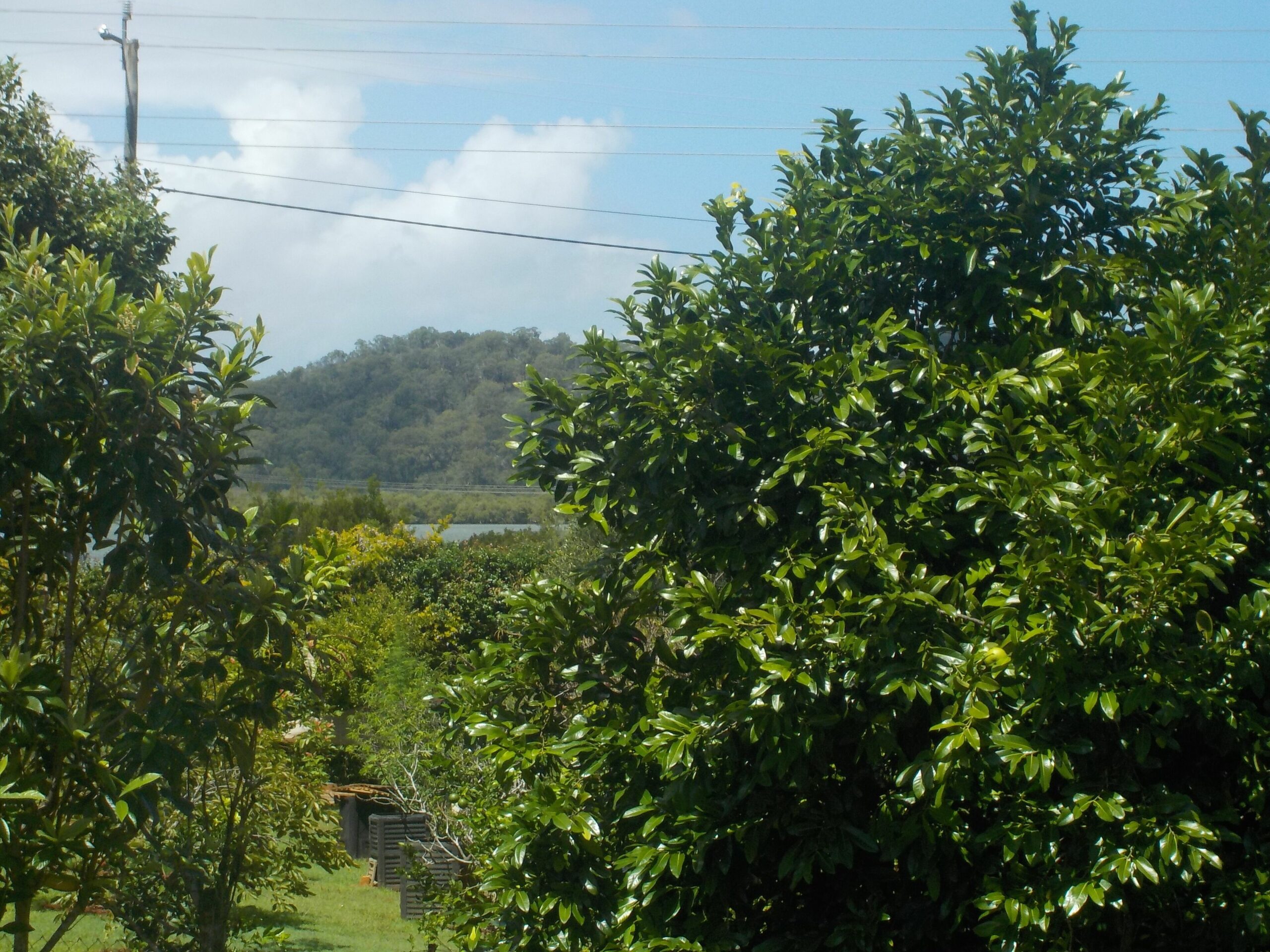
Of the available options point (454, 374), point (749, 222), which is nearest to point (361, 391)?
point (454, 374)

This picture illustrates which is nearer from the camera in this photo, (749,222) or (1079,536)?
(1079,536)

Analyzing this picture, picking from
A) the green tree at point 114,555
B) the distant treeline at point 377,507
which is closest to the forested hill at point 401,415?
the distant treeline at point 377,507

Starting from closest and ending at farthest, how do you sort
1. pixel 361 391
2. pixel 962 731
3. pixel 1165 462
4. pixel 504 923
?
pixel 962 731, pixel 1165 462, pixel 504 923, pixel 361 391

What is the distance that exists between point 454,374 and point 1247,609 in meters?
65.8

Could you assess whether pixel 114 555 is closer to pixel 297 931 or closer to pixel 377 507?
pixel 297 931

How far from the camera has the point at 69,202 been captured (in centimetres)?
964

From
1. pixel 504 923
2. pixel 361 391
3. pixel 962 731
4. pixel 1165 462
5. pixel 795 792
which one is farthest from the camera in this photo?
pixel 361 391

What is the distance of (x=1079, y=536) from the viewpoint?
10.1 feet

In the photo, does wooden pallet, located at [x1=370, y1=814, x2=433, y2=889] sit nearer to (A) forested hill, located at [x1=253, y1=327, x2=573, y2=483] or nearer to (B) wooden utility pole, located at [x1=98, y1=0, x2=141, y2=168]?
(B) wooden utility pole, located at [x1=98, y1=0, x2=141, y2=168]

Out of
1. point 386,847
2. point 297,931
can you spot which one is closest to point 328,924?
point 297,931

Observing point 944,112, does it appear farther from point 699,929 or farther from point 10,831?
point 10,831

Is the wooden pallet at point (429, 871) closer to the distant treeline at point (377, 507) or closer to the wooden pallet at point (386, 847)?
the wooden pallet at point (386, 847)

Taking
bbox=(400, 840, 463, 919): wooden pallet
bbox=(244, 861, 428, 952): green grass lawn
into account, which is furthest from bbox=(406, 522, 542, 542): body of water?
bbox=(400, 840, 463, 919): wooden pallet

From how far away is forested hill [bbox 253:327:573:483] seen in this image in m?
58.9
